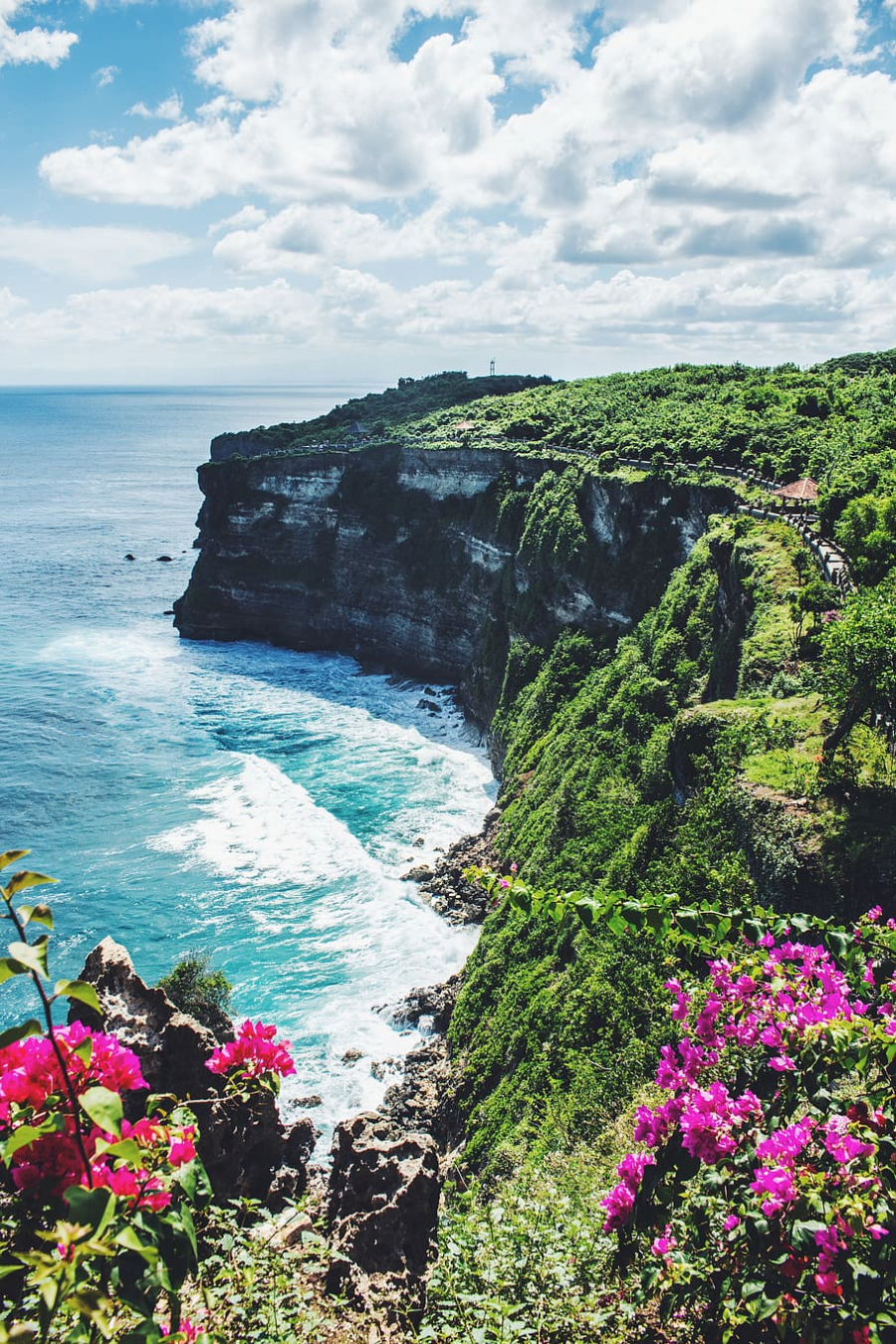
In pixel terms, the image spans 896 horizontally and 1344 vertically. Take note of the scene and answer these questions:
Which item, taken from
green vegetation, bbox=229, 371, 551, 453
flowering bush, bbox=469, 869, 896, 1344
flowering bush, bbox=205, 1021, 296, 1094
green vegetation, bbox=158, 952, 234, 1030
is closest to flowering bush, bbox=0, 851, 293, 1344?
flowering bush, bbox=205, 1021, 296, 1094

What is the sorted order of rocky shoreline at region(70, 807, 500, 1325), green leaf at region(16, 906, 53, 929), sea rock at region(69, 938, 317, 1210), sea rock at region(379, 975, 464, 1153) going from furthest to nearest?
sea rock at region(379, 975, 464, 1153) < sea rock at region(69, 938, 317, 1210) < rocky shoreline at region(70, 807, 500, 1325) < green leaf at region(16, 906, 53, 929)

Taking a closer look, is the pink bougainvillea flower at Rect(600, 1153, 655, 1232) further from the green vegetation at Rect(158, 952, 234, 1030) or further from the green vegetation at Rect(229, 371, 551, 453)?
the green vegetation at Rect(229, 371, 551, 453)

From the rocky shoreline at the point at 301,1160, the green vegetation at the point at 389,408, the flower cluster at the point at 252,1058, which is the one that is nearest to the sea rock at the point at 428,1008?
the rocky shoreline at the point at 301,1160

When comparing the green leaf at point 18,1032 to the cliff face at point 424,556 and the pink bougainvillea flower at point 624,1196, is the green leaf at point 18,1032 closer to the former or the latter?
the pink bougainvillea flower at point 624,1196

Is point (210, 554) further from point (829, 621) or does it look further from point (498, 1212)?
point (498, 1212)

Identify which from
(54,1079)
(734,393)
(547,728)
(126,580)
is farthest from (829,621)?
(126,580)

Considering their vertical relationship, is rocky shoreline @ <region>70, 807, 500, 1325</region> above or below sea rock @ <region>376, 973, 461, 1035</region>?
above
